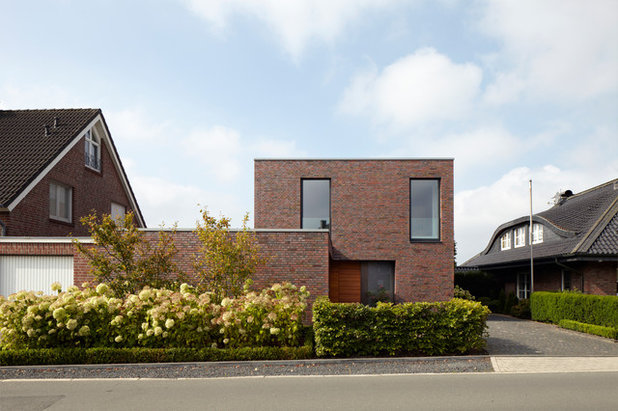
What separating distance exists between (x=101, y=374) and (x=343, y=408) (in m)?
5.17

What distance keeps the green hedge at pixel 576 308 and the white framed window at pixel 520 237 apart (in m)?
6.70

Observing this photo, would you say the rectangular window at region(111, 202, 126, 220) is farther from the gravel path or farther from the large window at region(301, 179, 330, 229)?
the gravel path

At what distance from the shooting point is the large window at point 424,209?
1761 centimetres

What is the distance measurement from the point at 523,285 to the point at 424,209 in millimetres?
9721

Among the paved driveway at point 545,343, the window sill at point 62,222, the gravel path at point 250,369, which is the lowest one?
the paved driveway at point 545,343

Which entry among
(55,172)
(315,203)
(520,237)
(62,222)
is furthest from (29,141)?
(520,237)

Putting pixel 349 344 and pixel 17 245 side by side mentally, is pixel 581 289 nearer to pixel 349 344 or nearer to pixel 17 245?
pixel 349 344

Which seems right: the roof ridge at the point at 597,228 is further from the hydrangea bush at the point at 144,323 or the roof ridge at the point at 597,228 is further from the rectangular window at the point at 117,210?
the rectangular window at the point at 117,210

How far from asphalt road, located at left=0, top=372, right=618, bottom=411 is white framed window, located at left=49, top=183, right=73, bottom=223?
33.6 feet

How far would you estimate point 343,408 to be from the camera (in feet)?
22.2

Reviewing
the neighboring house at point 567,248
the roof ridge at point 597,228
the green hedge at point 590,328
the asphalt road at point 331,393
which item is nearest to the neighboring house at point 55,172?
the asphalt road at point 331,393

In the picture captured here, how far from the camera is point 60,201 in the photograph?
1838 centimetres

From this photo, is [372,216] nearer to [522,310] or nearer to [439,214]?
[439,214]

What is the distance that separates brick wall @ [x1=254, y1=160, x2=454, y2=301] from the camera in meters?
17.3
